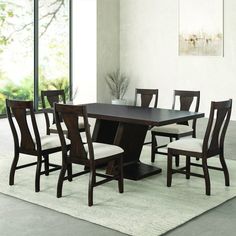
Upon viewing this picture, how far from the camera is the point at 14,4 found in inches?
379

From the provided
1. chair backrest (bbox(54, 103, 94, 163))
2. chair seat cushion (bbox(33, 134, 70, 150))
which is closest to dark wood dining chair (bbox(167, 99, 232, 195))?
chair backrest (bbox(54, 103, 94, 163))

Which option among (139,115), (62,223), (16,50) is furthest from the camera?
(16,50)

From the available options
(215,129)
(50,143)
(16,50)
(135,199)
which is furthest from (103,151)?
(16,50)

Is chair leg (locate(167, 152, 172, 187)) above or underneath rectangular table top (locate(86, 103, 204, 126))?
underneath

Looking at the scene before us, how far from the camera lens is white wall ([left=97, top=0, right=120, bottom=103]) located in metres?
10.3

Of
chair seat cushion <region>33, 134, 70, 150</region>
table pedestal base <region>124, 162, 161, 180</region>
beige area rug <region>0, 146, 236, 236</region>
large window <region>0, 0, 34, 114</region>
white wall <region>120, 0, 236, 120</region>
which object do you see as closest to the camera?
beige area rug <region>0, 146, 236, 236</region>

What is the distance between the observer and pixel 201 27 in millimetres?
9406

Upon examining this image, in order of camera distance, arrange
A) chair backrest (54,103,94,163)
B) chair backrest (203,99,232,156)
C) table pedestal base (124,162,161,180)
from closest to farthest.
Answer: chair backrest (54,103,94,163)
chair backrest (203,99,232,156)
table pedestal base (124,162,161,180)

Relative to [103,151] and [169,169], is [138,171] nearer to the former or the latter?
[169,169]

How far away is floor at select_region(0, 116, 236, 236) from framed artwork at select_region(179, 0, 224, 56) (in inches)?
219

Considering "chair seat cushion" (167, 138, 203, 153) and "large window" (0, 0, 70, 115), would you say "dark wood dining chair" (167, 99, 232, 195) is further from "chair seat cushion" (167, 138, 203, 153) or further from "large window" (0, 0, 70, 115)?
"large window" (0, 0, 70, 115)

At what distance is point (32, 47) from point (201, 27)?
11.6 feet

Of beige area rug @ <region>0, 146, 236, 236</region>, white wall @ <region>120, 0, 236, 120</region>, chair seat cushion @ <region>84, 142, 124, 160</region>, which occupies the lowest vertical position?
beige area rug @ <region>0, 146, 236, 236</region>

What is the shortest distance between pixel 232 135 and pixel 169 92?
8.77 feet
